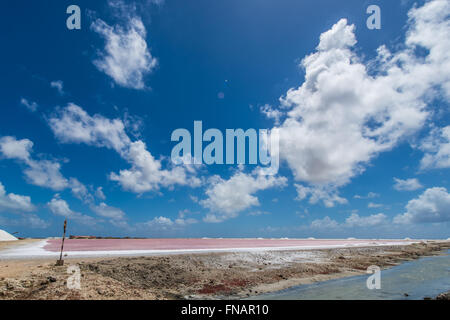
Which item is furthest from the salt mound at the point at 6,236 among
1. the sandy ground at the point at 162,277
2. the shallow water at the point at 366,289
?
the shallow water at the point at 366,289

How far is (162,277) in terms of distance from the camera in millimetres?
14961

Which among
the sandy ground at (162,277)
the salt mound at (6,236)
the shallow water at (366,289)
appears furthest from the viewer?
the salt mound at (6,236)

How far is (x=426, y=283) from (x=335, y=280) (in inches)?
243

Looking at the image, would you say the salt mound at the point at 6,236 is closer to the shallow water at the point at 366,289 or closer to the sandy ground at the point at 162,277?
the sandy ground at the point at 162,277

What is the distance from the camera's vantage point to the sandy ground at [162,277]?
10.4 meters

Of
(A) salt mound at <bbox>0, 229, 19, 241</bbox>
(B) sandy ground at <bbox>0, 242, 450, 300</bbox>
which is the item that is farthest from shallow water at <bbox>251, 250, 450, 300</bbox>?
(A) salt mound at <bbox>0, 229, 19, 241</bbox>

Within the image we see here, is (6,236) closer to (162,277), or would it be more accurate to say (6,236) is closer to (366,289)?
(162,277)

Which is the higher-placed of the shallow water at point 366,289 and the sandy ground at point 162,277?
the sandy ground at point 162,277

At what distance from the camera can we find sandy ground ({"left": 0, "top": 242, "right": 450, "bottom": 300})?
34.0ft

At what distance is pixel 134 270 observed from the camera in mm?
15570

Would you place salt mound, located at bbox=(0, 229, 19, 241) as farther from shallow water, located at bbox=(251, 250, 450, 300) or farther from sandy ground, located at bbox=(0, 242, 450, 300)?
shallow water, located at bbox=(251, 250, 450, 300)

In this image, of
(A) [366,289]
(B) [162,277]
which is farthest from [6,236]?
(A) [366,289]
